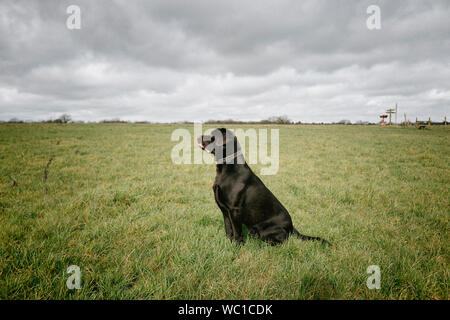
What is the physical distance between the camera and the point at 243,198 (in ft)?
9.55

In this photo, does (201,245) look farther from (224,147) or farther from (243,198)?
(224,147)

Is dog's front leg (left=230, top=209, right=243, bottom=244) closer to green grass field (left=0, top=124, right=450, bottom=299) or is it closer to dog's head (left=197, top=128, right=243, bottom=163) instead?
green grass field (left=0, top=124, right=450, bottom=299)

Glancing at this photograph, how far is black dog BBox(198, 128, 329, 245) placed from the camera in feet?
9.53

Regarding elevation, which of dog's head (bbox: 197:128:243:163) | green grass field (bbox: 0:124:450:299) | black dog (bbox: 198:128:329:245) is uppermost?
dog's head (bbox: 197:128:243:163)

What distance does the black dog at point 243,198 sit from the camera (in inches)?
114

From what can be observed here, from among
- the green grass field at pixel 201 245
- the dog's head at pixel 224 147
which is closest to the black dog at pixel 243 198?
the dog's head at pixel 224 147

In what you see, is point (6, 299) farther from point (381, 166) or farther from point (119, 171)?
point (381, 166)

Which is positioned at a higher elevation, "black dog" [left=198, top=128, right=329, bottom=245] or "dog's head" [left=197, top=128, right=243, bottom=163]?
"dog's head" [left=197, top=128, right=243, bottom=163]

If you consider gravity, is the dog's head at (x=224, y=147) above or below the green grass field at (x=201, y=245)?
above

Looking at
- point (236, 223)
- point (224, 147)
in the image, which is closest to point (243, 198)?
point (236, 223)

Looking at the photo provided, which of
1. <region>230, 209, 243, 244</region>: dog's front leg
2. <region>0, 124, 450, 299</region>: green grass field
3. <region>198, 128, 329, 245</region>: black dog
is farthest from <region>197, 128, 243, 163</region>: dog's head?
<region>0, 124, 450, 299</region>: green grass field

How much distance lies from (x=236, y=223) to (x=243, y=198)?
15.0 inches

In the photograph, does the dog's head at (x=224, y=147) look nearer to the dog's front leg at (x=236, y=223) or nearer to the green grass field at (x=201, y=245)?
the dog's front leg at (x=236, y=223)
